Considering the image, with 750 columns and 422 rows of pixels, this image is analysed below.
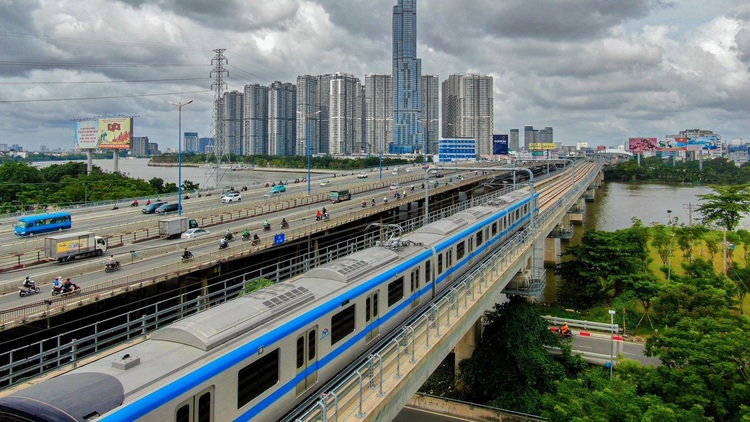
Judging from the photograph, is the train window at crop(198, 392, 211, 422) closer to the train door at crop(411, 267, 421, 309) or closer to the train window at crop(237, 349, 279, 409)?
the train window at crop(237, 349, 279, 409)

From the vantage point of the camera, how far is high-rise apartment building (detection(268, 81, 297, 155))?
522ft

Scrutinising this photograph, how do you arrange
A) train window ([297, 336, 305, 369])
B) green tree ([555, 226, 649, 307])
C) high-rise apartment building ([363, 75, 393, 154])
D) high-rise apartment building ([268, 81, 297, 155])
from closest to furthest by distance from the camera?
train window ([297, 336, 305, 369])
green tree ([555, 226, 649, 307])
high-rise apartment building ([268, 81, 297, 155])
high-rise apartment building ([363, 75, 393, 154])

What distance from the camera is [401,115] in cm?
19450

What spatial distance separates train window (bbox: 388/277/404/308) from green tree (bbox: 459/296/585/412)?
1120 centimetres

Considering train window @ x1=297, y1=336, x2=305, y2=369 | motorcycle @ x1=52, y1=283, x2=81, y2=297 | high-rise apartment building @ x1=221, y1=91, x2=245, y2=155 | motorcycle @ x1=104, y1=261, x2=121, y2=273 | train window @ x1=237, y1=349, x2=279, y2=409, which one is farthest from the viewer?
high-rise apartment building @ x1=221, y1=91, x2=245, y2=155

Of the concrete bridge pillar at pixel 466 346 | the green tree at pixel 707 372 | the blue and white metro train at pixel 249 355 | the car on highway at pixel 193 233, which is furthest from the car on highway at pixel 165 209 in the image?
the green tree at pixel 707 372

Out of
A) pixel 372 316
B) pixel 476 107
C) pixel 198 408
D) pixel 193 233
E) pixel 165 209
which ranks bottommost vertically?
pixel 198 408

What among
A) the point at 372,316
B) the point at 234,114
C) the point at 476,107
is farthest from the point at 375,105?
the point at 372,316

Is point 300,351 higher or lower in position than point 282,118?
lower

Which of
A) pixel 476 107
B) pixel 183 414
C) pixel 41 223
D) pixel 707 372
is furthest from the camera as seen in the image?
pixel 476 107

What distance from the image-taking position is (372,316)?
1451cm

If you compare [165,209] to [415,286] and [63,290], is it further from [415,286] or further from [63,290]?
[415,286]

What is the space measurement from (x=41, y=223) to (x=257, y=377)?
104 feet

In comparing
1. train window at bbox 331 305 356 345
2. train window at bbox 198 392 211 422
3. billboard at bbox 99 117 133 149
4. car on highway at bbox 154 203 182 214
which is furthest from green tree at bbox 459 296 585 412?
billboard at bbox 99 117 133 149
